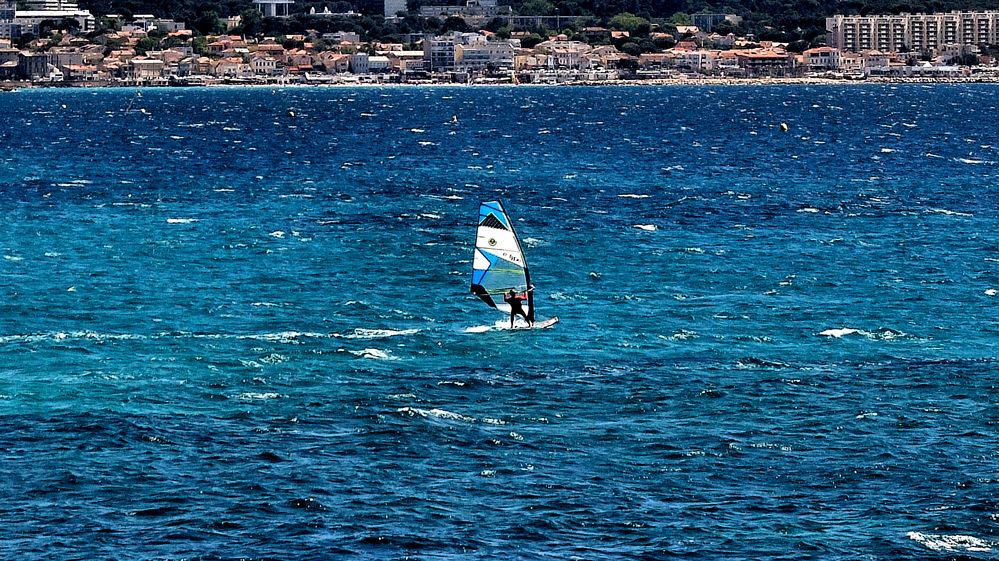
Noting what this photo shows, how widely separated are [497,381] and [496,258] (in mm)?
9567

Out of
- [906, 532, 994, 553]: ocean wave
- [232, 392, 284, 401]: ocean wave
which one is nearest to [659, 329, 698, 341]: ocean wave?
[232, 392, 284, 401]: ocean wave

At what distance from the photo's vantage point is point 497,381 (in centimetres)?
5331

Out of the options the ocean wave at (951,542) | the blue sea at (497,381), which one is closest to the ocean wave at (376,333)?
the blue sea at (497,381)

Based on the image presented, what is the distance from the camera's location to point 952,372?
54469 mm

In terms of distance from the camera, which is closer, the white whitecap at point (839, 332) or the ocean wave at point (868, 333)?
the ocean wave at point (868, 333)

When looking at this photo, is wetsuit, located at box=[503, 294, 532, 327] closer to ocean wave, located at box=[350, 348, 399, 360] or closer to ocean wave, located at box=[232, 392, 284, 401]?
ocean wave, located at box=[350, 348, 399, 360]

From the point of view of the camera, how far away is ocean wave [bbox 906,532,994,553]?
3744cm

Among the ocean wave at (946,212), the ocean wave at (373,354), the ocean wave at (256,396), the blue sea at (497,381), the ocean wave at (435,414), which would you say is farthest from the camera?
the ocean wave at (946,212)

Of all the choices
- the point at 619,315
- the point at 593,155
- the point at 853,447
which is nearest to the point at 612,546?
the point at 853,447

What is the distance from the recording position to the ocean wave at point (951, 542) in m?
37.4

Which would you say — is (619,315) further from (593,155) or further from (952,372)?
(593,155)

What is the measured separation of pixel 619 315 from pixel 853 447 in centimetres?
2103

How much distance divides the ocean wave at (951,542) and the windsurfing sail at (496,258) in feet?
82.5

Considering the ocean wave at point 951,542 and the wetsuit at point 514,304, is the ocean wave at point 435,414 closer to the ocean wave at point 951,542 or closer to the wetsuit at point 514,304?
the wetsuit at point 514,304
